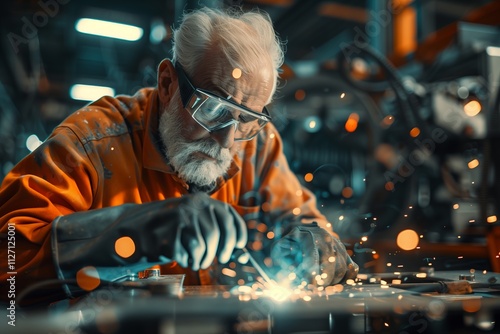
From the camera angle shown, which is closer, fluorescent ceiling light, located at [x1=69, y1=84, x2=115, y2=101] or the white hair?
the white hair

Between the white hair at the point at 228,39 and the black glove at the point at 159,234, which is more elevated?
the white hair at the point at 228,39

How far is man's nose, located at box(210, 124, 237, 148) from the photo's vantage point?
1058 millimetres

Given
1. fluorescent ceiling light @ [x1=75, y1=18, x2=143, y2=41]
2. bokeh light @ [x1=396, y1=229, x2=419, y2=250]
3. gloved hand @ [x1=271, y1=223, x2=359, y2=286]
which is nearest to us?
gloved hand @ [x1=271, y1=223, x2=359, y2=286]

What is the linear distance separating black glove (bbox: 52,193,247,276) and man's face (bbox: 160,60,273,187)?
35 centimetres

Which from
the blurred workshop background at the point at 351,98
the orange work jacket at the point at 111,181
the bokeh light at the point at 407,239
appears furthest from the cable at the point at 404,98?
the orange work jacket at the point at 111,181

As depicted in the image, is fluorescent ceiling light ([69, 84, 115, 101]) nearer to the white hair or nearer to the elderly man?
the elderly man

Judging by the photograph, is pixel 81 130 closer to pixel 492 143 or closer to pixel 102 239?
pixel 102 239

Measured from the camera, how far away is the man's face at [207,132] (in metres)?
1.06

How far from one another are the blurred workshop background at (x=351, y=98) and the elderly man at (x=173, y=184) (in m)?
0.21

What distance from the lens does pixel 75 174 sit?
0.99 metres

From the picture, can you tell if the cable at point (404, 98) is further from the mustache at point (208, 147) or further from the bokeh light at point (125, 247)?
the bokeh light at point (125, 247)

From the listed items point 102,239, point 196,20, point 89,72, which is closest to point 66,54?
point 89,72

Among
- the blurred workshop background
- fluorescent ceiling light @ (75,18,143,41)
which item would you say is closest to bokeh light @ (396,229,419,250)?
the blurred workshop background

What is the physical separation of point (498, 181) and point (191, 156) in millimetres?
996
